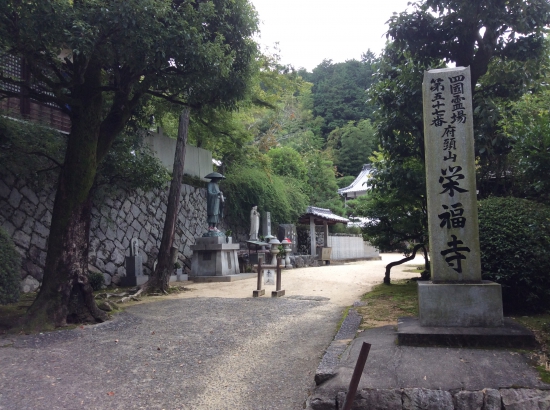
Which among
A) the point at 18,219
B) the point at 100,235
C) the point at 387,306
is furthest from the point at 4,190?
the point at 387,306

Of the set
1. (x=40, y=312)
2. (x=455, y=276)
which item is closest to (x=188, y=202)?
(x=40, y=312)

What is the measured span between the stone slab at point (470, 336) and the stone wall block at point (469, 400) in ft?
3.68

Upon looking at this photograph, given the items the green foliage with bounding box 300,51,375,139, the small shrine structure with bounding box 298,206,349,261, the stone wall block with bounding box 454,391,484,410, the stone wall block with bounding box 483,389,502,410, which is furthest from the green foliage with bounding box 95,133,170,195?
the green foliage with bounding box 300,51,375,139

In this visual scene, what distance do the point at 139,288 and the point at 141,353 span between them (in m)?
5.59

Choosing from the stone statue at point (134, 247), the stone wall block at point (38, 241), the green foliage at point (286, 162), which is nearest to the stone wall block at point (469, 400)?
the stone wall block at point (38, 241)

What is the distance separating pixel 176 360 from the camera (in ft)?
18.2

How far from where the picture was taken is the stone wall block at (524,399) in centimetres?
375

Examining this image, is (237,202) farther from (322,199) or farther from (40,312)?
(40,312)

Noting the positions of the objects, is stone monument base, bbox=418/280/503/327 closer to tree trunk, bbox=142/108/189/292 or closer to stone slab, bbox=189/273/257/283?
tree trunk, bbox=142/108/189/292

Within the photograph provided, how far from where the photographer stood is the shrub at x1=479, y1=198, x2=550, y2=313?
615 cm

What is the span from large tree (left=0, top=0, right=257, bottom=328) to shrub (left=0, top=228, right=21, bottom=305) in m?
0.47

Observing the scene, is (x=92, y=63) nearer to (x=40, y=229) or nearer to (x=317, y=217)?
(x=40, y=229)

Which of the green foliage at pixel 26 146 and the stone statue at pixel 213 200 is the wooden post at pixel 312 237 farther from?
the green foliage at pixel 26 146

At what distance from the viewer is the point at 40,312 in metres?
6.90
